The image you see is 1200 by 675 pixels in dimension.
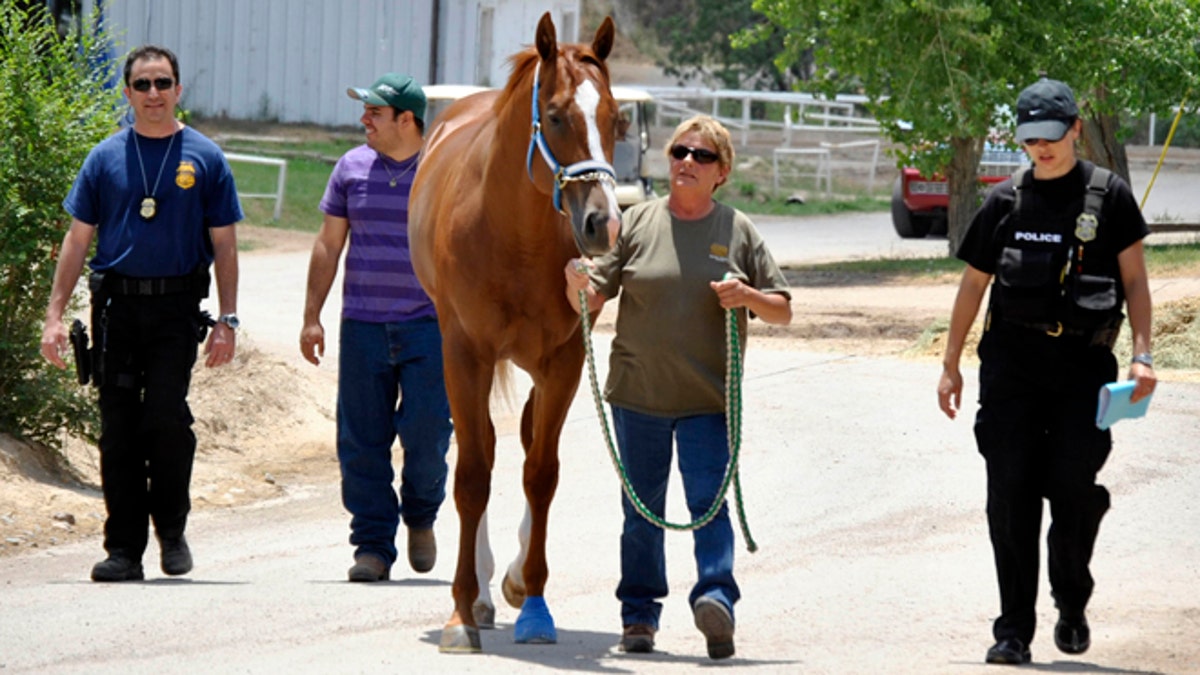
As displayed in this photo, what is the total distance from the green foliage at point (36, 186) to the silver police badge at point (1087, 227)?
5639mm

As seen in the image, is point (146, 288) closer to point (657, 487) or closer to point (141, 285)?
point (141, 285)

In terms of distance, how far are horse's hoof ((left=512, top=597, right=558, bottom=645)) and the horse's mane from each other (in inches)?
70.7

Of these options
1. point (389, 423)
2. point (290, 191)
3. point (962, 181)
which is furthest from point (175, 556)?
point (290, 191)

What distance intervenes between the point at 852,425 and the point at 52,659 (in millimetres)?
6047

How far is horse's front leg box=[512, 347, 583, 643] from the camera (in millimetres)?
6570

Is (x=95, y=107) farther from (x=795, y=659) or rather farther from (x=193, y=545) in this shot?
(x=795, y=659)

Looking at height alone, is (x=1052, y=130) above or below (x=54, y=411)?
above

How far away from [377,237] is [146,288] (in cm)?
103

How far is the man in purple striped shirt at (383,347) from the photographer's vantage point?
780cm

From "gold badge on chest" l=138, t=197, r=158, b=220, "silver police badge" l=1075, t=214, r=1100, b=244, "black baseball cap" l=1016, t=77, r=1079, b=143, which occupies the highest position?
"black baseball cap" l=1016, t=77, r=1079, b=143

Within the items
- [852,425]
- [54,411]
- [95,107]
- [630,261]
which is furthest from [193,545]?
[852,425]

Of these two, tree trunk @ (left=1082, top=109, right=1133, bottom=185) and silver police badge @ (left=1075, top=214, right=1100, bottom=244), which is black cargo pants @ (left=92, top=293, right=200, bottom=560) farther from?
tree trunk @ (left=1082, top=109, right=1133, bottom=185)

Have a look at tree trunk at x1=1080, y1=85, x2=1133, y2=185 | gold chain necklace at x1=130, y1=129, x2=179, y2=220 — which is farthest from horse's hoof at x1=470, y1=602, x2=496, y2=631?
tree trunk at x1=1080, y1=85, x2=1133, y2=185

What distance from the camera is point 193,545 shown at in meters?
8.67
